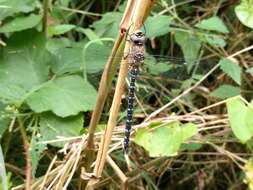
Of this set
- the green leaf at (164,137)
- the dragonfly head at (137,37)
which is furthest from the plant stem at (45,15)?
the dragonfly head at (137,37)

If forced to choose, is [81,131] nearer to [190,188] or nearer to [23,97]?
[23,97]

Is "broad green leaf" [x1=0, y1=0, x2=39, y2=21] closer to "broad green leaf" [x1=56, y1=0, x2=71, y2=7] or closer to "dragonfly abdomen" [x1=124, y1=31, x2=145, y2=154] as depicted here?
"broad green leaf" [x1=56, y1=0, x2=71, y2=7]

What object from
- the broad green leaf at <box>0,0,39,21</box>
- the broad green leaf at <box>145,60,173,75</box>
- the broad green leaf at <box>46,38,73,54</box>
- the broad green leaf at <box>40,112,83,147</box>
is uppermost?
the broad green leaf at <box>0,0,39,21</box>

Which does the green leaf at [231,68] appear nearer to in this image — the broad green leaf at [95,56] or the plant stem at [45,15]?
the broad green leaf at [95,56]

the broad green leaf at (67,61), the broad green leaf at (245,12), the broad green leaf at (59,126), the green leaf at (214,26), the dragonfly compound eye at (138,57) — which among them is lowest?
the broad green leaf at (59,126)

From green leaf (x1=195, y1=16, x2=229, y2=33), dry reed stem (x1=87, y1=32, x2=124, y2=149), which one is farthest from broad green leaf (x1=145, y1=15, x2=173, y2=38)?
dry reed stem (x1=87, y1=32, x2=124, y2=149)

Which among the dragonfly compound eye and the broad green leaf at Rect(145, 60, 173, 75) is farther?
the broad green leaf at Rect(145, 60, 173, 75)
